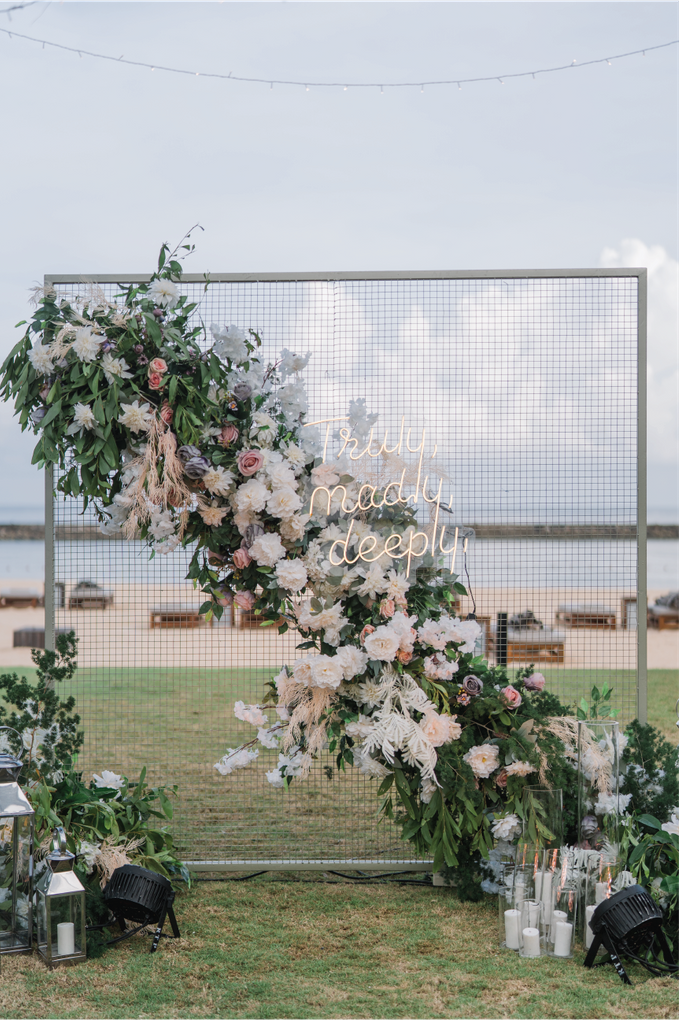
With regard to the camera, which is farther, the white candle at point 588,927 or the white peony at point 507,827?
the white peony at point 507,827

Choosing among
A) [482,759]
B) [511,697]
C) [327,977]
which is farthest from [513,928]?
[511,697]

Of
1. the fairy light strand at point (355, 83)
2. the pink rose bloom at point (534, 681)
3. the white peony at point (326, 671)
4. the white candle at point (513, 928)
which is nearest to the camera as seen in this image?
the white peony at point (326, 671)

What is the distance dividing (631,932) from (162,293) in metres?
2.54

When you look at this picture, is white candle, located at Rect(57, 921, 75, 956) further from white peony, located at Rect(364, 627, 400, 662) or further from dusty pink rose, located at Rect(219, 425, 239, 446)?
dusty pink rose, located at Rect(219, 425, 239, 446)

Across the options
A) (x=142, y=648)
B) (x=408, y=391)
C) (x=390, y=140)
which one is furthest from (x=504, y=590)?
(x=390, y=140)

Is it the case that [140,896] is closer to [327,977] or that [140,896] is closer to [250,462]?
[327,977]

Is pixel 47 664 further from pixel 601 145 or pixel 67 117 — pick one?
pixel 601 145

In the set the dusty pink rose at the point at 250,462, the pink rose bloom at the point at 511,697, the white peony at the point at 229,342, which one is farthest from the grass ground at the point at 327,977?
the white peony at the point at 229,342

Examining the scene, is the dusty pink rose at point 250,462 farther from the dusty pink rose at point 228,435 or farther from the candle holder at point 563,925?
the candle holder at point 563,925

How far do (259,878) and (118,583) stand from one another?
143 centimetres

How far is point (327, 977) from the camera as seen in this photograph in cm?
248

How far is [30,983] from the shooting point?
7.93ft

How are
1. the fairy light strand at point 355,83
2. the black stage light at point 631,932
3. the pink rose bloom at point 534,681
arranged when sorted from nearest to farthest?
1. the black stage light at point 631,932
2. the pink rose bloom at point 534,681
3. the fairy light strand at point 355,83

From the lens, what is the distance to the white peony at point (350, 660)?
2582mm
